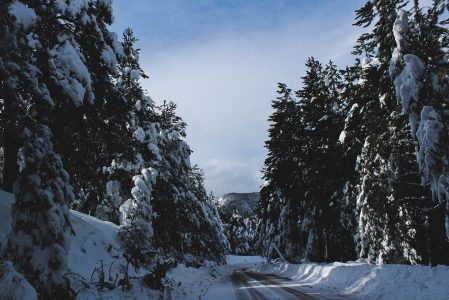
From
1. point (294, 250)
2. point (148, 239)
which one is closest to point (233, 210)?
point (294, 250)

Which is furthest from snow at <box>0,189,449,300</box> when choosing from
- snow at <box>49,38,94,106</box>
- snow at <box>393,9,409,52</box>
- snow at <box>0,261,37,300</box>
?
snow at <box>393,9,409,52</box>

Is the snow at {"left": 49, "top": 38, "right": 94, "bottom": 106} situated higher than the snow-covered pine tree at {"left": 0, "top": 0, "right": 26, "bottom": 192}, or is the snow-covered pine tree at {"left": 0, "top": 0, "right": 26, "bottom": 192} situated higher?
the snow at {"left": 49, "top": 38, "right": 94, "bottom": 106}

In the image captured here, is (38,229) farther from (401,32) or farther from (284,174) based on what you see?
(284,174)

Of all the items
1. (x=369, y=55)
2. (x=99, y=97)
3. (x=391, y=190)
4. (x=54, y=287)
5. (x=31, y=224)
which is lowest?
(x=54, y=287)

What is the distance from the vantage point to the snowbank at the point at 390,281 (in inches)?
445

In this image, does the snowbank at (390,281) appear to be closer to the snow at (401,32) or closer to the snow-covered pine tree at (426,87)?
the snow-covered pine tree at (426,87)

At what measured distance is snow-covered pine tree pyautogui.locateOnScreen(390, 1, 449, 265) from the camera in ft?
37.6

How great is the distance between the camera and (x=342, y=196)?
87.6 ft

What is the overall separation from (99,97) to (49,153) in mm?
5375

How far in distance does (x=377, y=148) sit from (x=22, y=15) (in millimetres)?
14447

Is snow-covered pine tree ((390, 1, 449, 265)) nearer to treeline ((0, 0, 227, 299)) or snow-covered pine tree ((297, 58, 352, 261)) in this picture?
treeline ((0, 0, 227, 299))

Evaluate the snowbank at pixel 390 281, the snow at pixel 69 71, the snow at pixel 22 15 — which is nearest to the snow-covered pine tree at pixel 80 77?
the snow at pixel 69 71

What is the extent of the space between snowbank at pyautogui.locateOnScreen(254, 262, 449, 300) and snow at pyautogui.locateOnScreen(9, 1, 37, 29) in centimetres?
1222

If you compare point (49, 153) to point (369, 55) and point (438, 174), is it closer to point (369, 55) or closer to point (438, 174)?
point (438, 174)
